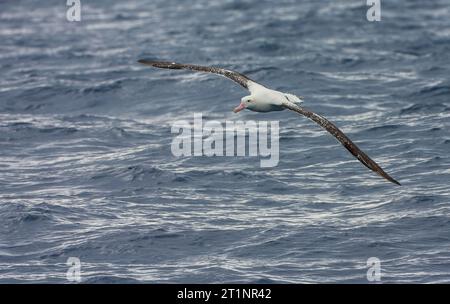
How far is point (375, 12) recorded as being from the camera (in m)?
41.8

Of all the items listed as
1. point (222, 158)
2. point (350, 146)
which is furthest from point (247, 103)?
point (222, 158)

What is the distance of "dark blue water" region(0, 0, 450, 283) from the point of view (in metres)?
19.3

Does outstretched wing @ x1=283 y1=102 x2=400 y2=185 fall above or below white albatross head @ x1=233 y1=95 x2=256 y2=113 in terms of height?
below

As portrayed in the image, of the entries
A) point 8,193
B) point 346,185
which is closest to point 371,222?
point 346,185

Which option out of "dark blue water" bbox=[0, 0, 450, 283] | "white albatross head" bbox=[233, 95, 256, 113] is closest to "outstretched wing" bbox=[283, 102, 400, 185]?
"white albatross head" bbox=[233, 95, 256, 113]

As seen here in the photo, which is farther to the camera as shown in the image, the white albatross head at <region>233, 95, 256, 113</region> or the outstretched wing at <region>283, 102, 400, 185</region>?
the white albatross head at <region>233, 95, 256, 113</region>

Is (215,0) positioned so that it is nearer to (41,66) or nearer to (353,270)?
(41,66)

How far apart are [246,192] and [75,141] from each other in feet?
21.6

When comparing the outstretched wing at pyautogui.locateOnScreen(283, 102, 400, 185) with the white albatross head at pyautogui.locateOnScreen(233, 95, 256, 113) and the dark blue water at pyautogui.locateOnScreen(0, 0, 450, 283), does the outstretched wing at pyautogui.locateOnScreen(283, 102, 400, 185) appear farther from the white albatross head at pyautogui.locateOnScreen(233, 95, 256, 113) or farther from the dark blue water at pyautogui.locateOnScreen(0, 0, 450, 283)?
the dark blue water at pyautogui.locateOnScreen(0, 0, 450, 283)

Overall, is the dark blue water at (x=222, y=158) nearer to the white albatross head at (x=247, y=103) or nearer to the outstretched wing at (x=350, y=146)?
the outstretched wing at (x=350, y=146)

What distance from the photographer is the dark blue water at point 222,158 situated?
63.2 ft

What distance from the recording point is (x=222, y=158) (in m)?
25.1

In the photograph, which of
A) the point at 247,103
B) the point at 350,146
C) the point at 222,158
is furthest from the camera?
the point at 222,158

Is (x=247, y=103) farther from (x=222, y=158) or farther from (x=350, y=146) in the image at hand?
(x=222, y=158)
